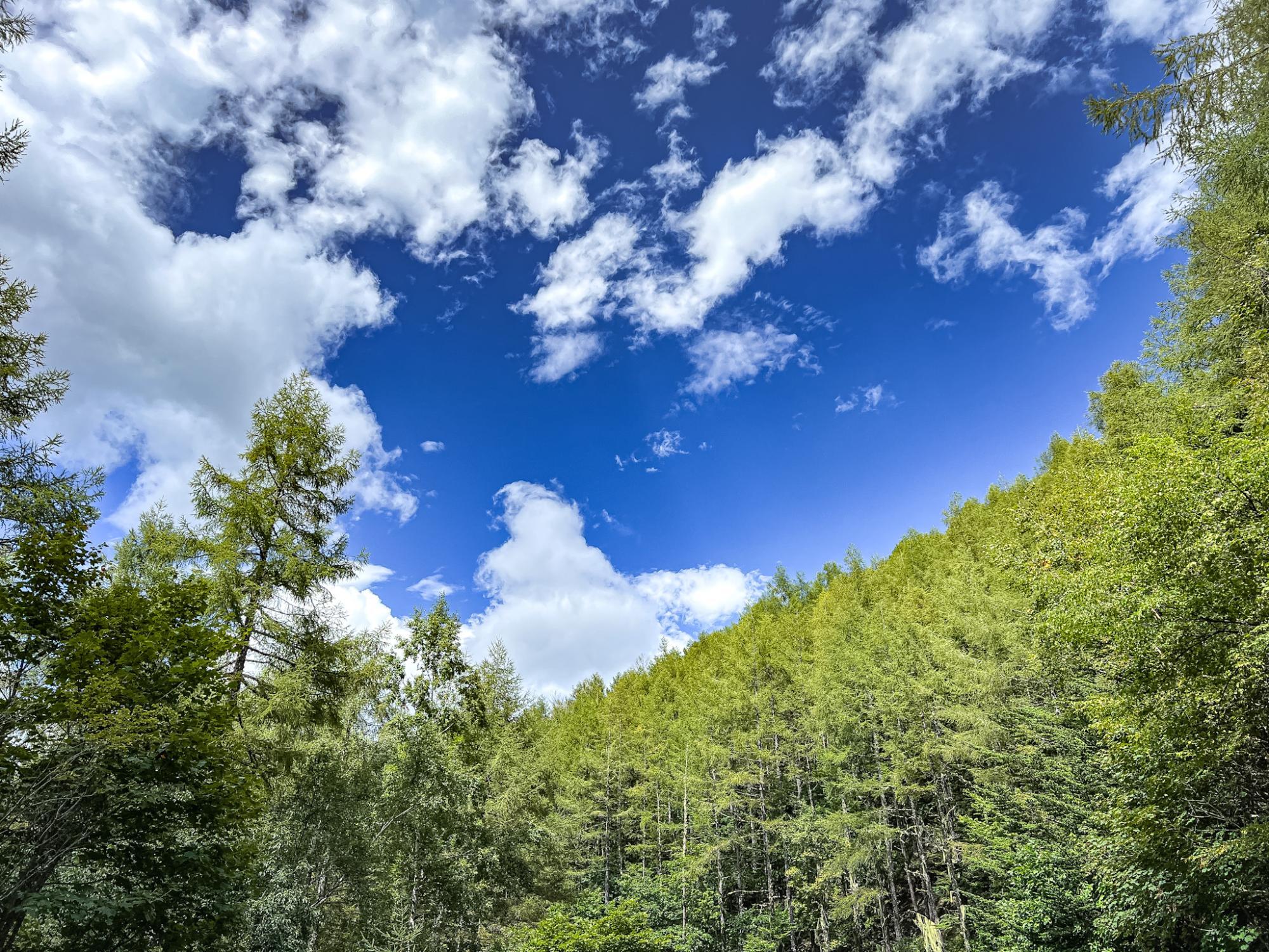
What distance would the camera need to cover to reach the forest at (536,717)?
842 centimetres

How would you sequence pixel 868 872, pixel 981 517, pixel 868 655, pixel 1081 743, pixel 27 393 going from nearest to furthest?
1. pixel 27 393
2. pixel 1081 743
3. pixel 868 872
4. pixel 868 655
5. pixel 981 517

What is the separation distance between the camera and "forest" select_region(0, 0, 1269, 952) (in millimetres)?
8422

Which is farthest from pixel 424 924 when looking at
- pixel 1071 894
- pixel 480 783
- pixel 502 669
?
pixel 1071 894

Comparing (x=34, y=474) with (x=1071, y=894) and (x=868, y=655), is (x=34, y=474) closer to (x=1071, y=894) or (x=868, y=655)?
(x=1071, y=894)

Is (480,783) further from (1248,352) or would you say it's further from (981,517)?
(981,517)

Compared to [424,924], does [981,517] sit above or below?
above

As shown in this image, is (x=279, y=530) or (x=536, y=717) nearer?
(x=279, y=530)

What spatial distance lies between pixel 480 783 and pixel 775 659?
20303mm

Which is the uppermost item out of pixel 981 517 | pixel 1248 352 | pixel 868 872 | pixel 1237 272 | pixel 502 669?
pixel 981 517

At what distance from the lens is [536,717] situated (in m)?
25.8

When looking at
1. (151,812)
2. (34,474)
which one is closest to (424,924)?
(151,812)

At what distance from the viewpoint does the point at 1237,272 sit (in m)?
12.8

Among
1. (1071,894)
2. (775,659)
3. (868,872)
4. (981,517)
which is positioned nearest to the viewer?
(1071,894)

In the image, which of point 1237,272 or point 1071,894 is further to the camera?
point 1071,894
